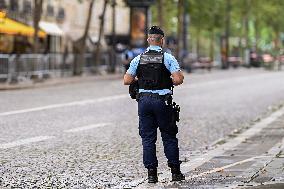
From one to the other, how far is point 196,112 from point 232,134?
6.89 m

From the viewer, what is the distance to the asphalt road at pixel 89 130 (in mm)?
12261

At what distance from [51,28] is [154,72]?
6140 centimetres

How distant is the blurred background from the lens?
45.8 metres

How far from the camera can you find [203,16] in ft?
271

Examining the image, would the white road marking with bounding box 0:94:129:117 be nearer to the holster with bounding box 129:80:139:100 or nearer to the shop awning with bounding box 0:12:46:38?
the holster with bounding box 129:80:139:100

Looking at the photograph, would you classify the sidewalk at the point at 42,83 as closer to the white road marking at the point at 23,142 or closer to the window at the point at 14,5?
the window at the point at 14,5

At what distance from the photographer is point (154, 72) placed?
36.3ft

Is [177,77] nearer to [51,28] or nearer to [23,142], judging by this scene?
[23,142]

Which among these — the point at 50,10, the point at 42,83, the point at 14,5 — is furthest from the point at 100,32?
the point at 42,83

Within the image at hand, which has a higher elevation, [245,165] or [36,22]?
[36,22]

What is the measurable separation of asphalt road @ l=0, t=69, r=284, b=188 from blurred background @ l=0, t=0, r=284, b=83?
8.77 m

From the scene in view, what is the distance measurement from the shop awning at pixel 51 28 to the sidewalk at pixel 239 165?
51442 mm

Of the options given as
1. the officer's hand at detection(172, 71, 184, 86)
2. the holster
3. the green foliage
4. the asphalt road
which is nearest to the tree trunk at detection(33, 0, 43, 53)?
the asphalt road

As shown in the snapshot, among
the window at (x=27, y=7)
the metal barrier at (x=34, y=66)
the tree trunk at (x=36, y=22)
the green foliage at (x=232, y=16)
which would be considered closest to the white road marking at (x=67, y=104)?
the metal barrier at (x=34, y=66)
